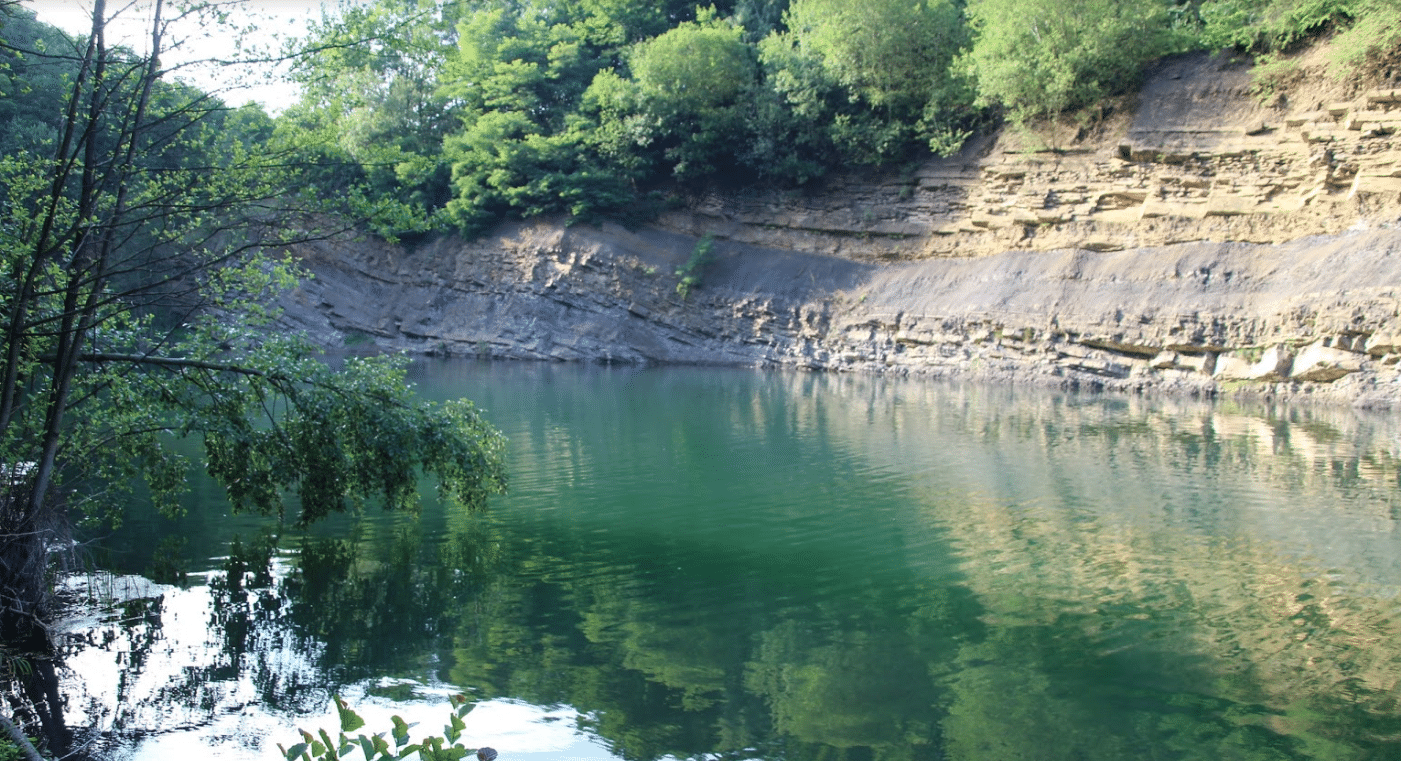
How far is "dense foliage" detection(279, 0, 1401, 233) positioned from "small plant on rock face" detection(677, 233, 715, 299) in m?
4.07

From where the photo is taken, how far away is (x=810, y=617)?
1134 centimetres

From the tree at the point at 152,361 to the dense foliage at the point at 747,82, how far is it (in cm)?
2573

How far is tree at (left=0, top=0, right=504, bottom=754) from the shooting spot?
9.60 m

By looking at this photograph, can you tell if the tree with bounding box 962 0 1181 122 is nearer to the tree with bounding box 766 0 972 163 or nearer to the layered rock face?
the layered rock face

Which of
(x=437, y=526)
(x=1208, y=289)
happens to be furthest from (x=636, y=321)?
(x=437, y=526)

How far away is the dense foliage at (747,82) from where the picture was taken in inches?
1474

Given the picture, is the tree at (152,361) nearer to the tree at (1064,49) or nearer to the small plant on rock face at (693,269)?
the tree at (1064,49)

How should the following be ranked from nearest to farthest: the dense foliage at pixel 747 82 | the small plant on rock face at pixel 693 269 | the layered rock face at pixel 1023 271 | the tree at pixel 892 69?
the layered rock face at pixel 1023 271, the dense foliage at pixel 747 82, the tree at pixel 892 69, the small plant on rock face at pixel 693 269

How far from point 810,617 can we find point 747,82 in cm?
3982

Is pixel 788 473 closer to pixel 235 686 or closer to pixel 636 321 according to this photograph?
pixel 235 686

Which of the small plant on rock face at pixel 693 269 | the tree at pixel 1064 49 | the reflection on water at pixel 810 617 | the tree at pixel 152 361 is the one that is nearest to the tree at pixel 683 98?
the small plant on rock face at pixel 693 269

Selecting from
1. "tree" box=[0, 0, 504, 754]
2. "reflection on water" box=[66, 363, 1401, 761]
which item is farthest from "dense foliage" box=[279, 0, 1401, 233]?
"tree" box=[0, 0, 504, 754]

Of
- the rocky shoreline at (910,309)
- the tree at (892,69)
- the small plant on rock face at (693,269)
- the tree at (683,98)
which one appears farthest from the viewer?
the small plant on rock face at (693,269)

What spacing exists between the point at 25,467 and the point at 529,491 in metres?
7.87
